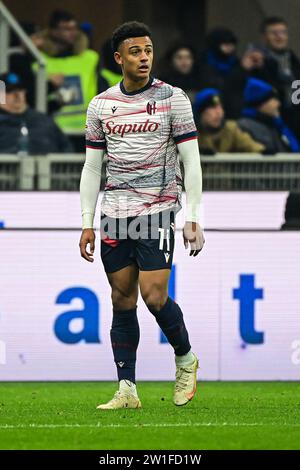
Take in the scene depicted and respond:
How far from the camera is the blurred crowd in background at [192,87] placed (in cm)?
1523

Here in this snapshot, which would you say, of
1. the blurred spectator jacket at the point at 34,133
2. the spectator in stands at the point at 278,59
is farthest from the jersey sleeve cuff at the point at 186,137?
the spectator in stands at the point at 278,59

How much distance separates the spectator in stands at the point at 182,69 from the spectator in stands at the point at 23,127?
7.09 ft

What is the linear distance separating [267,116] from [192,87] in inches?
48.7

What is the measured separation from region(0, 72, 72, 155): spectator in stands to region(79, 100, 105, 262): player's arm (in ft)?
15.1

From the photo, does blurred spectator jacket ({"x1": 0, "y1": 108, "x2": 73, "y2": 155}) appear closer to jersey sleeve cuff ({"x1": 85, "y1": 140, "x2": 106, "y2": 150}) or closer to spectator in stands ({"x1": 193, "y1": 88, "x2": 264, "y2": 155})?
spectator in stands ({"x1": 193, "y1": 88, "x2": 264, "y2": 155})

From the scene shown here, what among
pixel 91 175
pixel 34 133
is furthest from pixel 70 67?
pixel 91 175

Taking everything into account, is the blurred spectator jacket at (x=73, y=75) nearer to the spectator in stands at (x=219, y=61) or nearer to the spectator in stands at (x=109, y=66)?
the spectator in stands at (x=109, y=66)

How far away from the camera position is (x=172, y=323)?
32.7 ft

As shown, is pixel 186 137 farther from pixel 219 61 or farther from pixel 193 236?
pixel 219 61

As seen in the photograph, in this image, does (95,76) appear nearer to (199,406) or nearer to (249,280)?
(249,280)

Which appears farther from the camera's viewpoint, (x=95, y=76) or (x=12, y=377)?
(x=95, y=76)

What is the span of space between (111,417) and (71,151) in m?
6.09
